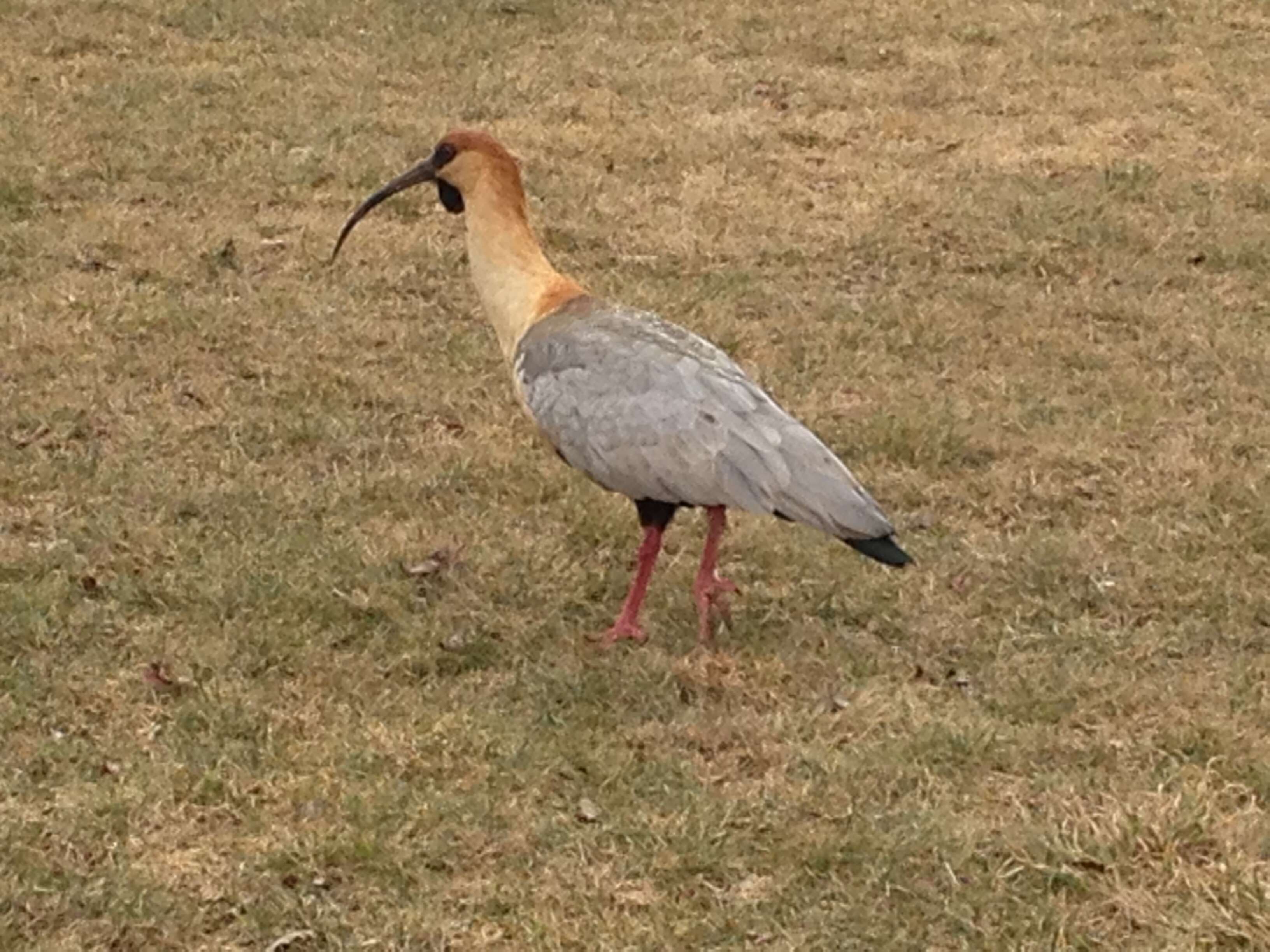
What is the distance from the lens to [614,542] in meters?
6.34

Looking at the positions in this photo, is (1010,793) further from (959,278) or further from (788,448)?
(959,278)

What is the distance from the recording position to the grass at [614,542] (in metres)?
4.39

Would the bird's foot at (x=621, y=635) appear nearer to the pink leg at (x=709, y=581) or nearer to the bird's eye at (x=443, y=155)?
the pink leg at (x=709, y=581)

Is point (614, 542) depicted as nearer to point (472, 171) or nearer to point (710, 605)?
point (710, 605)

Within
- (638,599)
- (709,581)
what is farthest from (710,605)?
(638,599)

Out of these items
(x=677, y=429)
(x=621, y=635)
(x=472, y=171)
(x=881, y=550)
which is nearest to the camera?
(x=881, y=550)

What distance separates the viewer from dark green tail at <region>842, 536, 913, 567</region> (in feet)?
16.9

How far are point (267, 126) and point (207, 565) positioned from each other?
5.57 metres

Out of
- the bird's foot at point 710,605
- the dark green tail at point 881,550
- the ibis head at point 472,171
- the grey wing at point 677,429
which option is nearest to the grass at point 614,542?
the bird's foot at point 710,605

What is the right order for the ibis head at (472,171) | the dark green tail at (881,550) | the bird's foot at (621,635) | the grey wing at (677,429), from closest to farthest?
the dark green tail at (881,550), the grey wing at (677,429), the bird's foot at (621,635), the ibis head at (472,171)

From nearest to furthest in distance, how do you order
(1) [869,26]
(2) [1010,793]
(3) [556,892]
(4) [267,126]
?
(3) [556,892], (2) [1010,793], (4) [267,126], (1) [869,26]

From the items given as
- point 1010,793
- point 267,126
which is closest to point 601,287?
point 267,126

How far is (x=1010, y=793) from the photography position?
4.77m

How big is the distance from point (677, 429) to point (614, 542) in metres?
1.02
